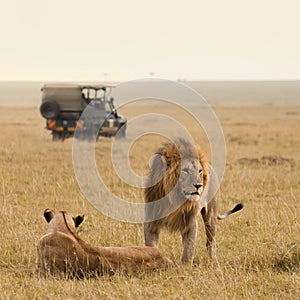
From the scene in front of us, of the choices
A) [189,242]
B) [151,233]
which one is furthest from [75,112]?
[189,242]

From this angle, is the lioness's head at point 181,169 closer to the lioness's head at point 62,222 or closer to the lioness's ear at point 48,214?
the lioness's head at point 62,222

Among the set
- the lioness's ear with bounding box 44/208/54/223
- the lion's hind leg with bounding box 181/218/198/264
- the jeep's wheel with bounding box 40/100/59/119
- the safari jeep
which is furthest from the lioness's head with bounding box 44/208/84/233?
the jeep's wheel with bounding box 40/100/59/119

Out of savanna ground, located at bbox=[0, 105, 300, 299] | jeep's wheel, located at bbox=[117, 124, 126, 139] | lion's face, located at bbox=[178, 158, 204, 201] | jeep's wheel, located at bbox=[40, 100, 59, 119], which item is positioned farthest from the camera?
jeep's wheel, located at bbox=[117, 124, 126, 139]

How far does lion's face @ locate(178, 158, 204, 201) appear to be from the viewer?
20.7ft

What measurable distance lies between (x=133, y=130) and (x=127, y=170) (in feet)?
55.7

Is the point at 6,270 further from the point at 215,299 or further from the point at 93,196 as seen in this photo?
the point at 93,196

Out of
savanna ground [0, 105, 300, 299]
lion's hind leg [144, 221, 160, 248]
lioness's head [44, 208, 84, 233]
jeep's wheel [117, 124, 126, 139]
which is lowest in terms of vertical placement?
jeep's wheel [117, 124, 126, 139]

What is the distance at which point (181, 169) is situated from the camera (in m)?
6.39

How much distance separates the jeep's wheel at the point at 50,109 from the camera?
24.2 metres

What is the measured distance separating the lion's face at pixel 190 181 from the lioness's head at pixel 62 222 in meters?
1.03

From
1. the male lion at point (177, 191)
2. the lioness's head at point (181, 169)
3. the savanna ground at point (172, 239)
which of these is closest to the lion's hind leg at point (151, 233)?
the male lion at point (177, 191)

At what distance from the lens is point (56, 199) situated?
33.1ft

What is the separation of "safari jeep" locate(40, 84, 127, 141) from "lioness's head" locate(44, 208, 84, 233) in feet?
56.8

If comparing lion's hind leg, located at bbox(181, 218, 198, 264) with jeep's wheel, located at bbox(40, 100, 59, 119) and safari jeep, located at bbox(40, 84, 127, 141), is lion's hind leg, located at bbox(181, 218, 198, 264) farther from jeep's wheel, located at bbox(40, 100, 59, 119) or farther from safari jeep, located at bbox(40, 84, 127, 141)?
jeep's wheel, located at bbox(40, 100, 59, 119)
